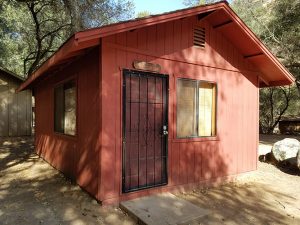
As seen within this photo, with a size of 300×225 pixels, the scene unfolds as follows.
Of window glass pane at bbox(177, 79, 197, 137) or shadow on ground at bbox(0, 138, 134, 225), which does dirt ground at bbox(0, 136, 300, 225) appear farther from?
window glass pane at bbox(177, 79, 197, 137)

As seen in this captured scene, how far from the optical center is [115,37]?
467cm

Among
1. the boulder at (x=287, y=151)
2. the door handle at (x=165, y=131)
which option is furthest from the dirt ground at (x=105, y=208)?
the door handle at (x=165, y=131)

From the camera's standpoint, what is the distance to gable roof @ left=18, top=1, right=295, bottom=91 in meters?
4.16

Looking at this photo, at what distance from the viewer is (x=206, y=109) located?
6195 mm

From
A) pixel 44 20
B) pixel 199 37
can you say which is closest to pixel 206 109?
pixel 199 37

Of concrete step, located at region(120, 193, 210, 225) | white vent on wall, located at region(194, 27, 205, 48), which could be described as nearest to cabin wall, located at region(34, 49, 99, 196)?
concrete step, located at region(120, 193, 210, 225)

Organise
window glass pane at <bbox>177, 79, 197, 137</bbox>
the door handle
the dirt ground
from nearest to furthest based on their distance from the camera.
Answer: the dirt ground, the door handle, window glass pane at <bbox>177, 79, 197, 137</bbox>

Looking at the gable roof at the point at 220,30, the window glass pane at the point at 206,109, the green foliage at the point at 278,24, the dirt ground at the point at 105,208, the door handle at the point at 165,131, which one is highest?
the green foliage at the point at 278,24

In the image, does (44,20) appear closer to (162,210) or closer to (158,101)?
(158,101)

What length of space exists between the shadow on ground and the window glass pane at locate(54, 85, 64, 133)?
1.15m

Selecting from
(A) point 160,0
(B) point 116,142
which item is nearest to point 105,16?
(A) point 160,0

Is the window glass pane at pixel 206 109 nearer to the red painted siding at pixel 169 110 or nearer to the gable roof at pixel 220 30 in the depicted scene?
the red painted siding at pixel 169 110

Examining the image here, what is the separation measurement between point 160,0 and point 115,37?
1323 cm

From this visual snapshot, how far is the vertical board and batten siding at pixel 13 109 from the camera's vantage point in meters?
13.7
